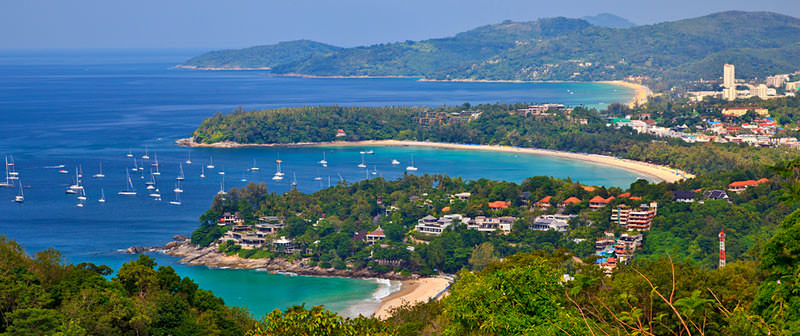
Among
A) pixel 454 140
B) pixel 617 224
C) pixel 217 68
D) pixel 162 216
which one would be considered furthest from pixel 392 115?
pixel 217 68

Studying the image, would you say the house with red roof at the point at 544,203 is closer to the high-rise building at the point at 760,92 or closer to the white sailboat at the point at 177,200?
the white sailboat at the point at 177,200

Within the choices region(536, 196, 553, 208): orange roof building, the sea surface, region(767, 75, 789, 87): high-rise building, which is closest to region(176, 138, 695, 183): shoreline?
the sea surface

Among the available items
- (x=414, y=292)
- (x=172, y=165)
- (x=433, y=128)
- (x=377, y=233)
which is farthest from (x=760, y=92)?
(x=414, y=292)

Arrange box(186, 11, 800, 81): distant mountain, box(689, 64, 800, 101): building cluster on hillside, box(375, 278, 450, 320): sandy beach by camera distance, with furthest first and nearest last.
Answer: box(186, 11, 800, 81): distant mountain → box(689, 64, 800, 101): building cluster on hillside → box(375, 278, 450, 320): sandy beach

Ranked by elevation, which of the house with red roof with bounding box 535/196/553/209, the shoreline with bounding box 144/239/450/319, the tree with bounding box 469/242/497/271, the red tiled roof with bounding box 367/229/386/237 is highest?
the house with red roof with bounding box 535/196/553/209

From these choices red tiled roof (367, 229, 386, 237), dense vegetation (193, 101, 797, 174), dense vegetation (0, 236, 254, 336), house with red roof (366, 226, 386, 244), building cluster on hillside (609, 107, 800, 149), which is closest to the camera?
dense vegetation (0, 236, 254, 336)

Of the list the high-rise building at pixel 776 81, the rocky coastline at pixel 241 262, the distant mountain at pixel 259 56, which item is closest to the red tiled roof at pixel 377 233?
the rocky coastline at pixel 241 262

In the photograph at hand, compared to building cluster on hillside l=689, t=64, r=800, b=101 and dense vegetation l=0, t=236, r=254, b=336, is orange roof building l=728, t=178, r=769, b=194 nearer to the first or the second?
dense vegetation l=0, t=236, r=254, b=336

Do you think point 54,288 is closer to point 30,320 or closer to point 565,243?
point 30,320
